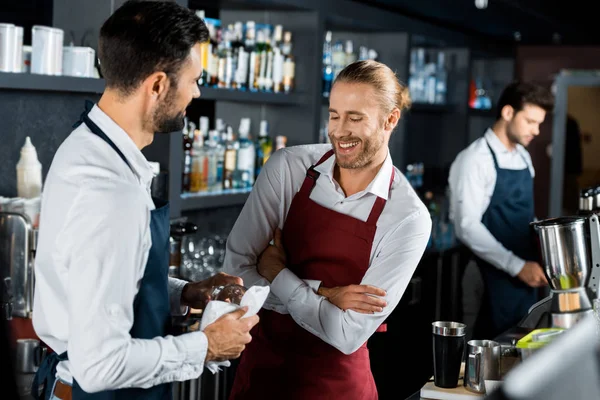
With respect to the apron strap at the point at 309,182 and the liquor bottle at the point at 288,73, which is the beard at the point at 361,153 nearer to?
the apron strap at the point at 309,182

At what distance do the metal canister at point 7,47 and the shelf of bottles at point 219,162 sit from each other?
0.96 m

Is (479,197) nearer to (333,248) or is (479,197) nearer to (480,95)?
(333,248)

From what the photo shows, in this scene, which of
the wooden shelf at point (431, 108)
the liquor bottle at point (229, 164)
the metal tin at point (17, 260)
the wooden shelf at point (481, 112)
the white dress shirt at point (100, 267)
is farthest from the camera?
the wooden shelf at point (481, 112)

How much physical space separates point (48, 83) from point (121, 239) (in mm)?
1443

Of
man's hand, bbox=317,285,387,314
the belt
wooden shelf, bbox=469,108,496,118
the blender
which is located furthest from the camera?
wooden shelf, bbox=469,108,496,118

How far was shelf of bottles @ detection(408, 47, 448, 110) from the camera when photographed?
5.64 m

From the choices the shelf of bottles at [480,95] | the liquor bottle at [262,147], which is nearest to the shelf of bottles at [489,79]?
the shelf of bottles at [480,95]

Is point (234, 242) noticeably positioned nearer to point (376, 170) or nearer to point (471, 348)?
point (376, 170)

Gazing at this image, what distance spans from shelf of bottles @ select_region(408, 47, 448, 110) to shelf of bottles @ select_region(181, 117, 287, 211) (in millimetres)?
1738

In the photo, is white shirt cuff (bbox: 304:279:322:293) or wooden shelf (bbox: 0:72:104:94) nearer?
white shirt cuff (bbox: 304:279:322:293)

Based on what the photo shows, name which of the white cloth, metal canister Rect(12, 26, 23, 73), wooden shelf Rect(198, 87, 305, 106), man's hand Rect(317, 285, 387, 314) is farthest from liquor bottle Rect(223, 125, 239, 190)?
the white cloth

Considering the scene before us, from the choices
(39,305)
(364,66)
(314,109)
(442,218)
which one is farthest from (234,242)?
(442,218)

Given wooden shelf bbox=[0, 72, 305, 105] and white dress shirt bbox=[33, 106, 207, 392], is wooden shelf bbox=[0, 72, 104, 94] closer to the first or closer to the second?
wooden shelf bbox=[0, 72, 305, 105]

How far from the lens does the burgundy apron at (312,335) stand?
2.19m
